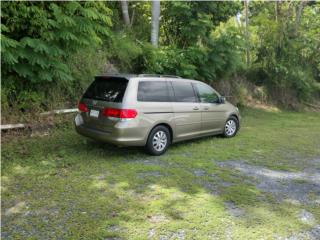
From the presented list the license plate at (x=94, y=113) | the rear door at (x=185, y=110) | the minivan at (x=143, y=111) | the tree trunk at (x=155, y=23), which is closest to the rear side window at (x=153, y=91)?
the minivan at (x=143, y=111)

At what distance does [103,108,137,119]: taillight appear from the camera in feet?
19.2

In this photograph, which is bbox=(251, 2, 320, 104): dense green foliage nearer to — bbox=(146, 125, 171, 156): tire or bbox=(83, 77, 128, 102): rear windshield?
bbox=(146, 125, 171, 156): tire

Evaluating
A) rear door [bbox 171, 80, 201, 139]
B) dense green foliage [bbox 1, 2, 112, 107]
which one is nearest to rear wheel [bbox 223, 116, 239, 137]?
rear door [bbox 171, 80, 201, 139]

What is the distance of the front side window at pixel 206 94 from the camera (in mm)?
7734

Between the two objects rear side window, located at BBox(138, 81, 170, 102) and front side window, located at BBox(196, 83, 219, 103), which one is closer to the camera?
rear side window, located at BBox(138, 81, 170, 102)

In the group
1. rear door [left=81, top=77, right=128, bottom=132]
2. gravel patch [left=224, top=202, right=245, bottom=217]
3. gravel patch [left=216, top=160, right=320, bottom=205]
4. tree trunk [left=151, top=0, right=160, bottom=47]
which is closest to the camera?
gravel patch [left=224, top=202, right=245, bottom=217]

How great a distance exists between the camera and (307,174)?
5848 millimetres

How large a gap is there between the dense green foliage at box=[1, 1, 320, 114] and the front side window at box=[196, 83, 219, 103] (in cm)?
270

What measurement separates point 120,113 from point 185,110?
1837mm

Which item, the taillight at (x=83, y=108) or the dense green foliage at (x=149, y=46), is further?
the dense green foliage at (x=149, y=46)

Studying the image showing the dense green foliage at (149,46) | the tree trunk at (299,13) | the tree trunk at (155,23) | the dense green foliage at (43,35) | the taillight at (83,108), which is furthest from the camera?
the tree trunk at (299,13)

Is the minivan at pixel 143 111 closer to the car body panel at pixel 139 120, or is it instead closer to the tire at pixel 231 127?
the car body panel at pixel 139 120

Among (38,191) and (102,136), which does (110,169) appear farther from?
(38,191)

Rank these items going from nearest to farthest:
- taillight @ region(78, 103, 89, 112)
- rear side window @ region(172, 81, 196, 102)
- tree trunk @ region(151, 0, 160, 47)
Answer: taillight @ region(78, 103, 89, 112) < rear side window @ region(172, 81, 196, 102) < tree trunk @ region(151, 0, 160, 47)
